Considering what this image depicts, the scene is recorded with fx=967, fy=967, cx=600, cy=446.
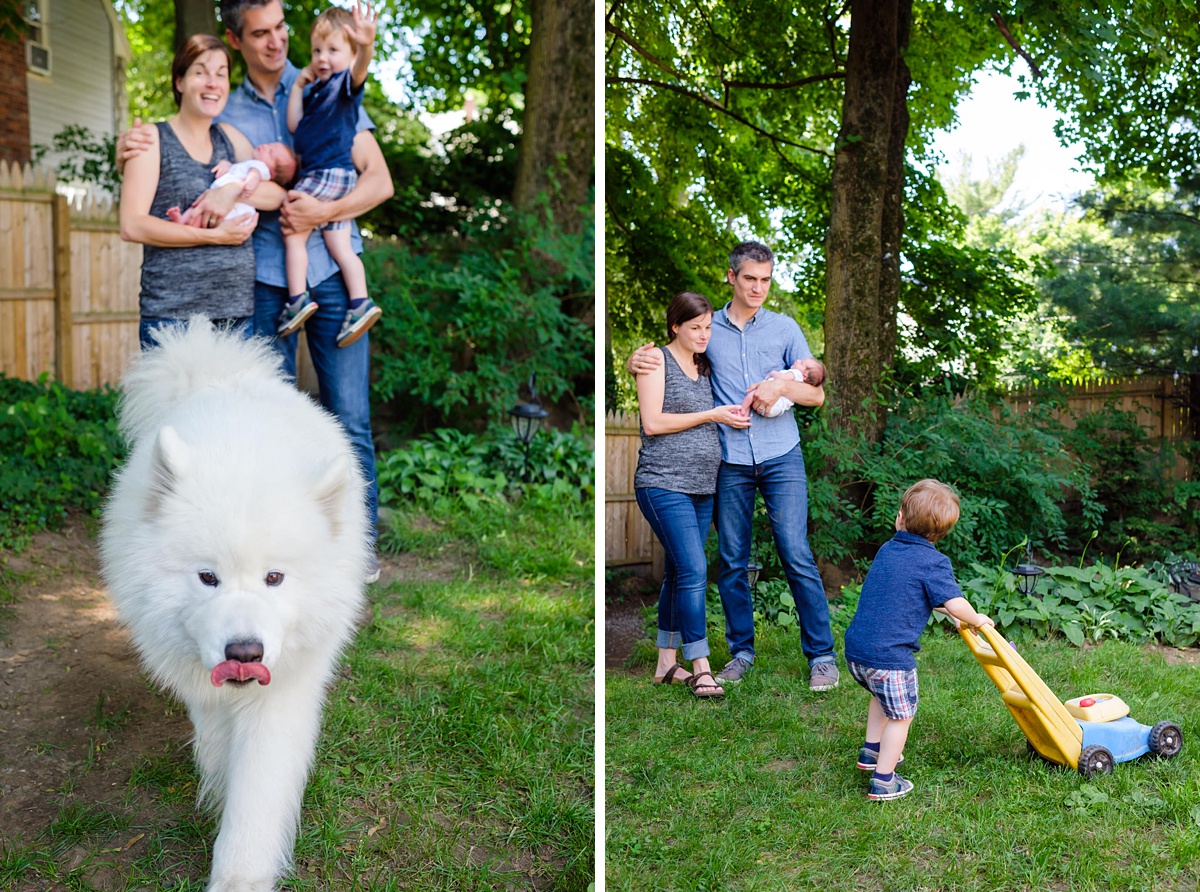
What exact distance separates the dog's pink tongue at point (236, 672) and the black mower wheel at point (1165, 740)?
192 cm

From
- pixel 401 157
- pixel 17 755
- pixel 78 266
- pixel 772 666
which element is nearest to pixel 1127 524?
pixel 772 666

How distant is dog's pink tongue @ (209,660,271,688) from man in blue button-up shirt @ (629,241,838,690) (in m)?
1.26

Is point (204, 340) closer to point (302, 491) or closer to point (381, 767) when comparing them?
point (302, 491)

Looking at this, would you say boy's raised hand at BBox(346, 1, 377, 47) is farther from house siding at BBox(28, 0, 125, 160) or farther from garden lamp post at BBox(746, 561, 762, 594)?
house siding at BBox(28, 0, 125, 160)

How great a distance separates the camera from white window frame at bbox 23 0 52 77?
12672 millimetres

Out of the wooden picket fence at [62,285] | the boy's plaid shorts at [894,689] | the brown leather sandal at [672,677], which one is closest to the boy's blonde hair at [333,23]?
the brown leather sandal at [672,677]

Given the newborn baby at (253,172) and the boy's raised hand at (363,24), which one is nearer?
the newborn baby at (253,172)

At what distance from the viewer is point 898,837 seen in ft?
6.63

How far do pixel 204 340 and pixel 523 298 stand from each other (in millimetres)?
3316

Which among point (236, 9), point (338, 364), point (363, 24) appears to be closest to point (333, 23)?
point (363, 24)

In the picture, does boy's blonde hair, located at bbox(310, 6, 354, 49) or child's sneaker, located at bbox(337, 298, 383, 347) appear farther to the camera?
child's sneaker, located at bbox(337, 298, 383, 347)

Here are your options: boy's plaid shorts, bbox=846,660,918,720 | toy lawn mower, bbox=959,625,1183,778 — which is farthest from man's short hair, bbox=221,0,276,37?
toy lawn mower, bbox=959,625,1183,778

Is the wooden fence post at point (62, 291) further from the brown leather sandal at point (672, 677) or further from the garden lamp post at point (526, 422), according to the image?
the brown leather sandal at point (672, 677)

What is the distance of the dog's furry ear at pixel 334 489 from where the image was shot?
2139 millimetres
